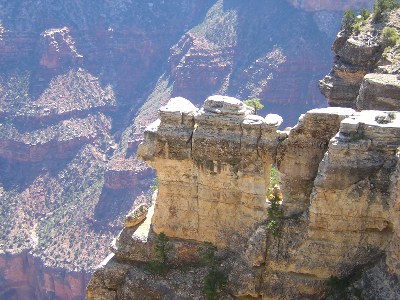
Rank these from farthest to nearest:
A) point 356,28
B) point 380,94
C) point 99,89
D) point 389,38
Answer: point 99,89
point 356,28
point 389,38
point 380,94

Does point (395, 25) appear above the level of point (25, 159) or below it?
above

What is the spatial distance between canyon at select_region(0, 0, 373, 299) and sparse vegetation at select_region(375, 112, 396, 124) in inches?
3134

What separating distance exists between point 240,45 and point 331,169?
355 feet

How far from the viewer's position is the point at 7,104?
4850 inches

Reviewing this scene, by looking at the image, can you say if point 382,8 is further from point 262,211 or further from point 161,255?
point 161,255

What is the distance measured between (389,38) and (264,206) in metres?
22.7

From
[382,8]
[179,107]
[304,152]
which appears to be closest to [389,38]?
[382,8]

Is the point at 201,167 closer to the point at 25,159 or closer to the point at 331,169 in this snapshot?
the point at 331,169

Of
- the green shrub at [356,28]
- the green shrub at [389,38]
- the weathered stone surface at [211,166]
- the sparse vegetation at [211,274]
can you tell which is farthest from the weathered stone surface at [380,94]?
the sparse vegetation at [211,274]

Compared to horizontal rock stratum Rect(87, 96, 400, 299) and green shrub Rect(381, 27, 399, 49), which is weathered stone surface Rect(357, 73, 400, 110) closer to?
green shrub Rect(381, 27, 399, 49)

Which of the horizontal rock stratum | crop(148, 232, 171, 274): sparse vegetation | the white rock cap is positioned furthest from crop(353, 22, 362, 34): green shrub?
crop(148, 232, 171, 274): sparse vegetation

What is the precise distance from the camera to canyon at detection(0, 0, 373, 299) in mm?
105188

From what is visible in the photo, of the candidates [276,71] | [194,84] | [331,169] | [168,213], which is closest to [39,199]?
[194,84]

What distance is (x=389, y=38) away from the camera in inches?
1788
